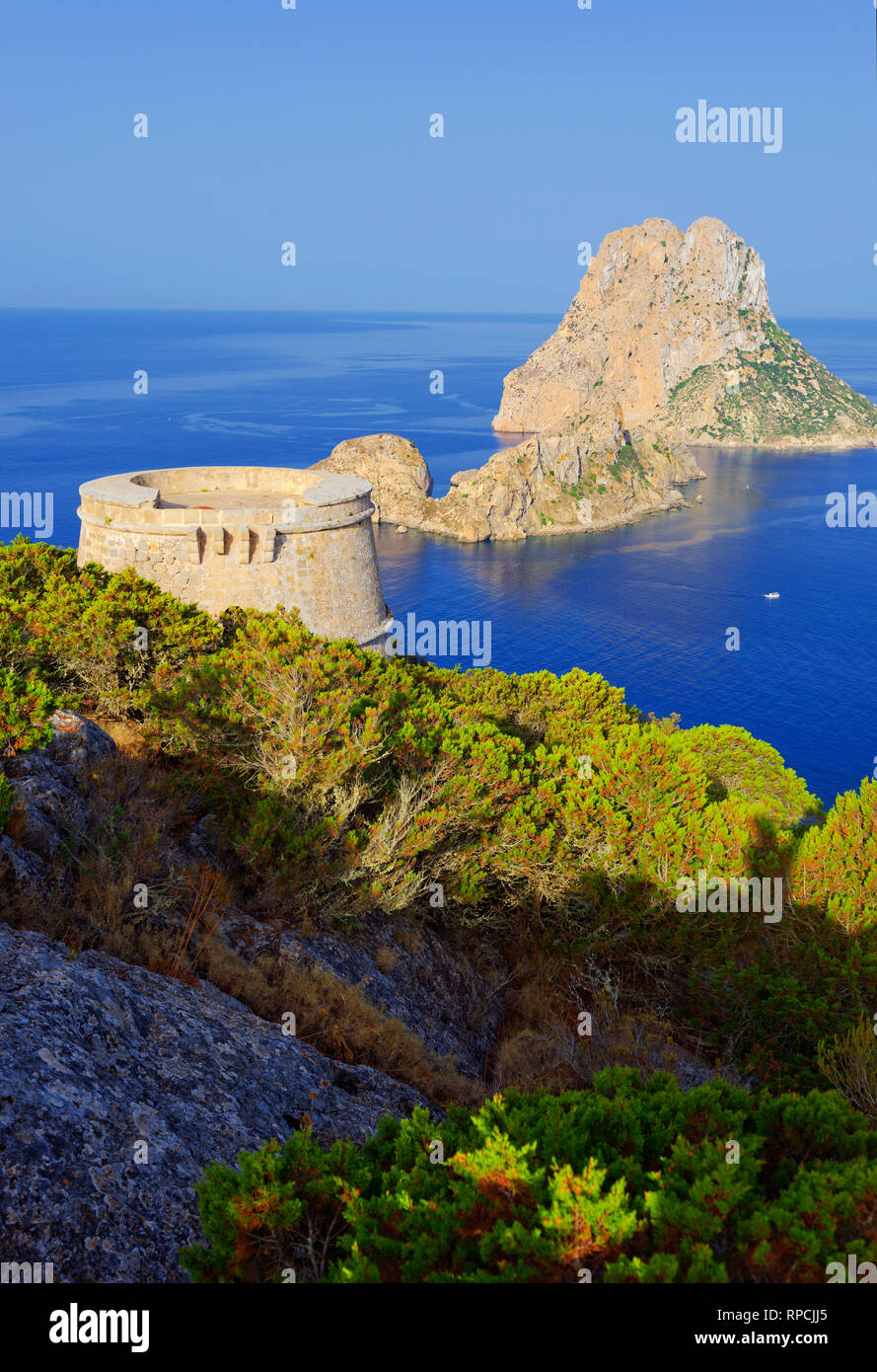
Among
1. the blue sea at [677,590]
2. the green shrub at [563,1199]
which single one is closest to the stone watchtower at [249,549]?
the green shrub at [563,1199]

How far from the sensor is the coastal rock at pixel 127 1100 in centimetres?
654

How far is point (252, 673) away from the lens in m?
16.5

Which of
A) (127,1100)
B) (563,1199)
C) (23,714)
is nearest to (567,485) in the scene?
(23,714)

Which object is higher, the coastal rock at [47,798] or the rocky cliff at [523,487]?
the rocky cliff at [523,487]

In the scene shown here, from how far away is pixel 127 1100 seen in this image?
784cm

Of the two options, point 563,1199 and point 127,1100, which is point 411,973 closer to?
point 127,1100

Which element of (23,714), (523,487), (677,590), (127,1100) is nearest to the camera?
(127,1100)

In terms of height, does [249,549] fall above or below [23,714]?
above

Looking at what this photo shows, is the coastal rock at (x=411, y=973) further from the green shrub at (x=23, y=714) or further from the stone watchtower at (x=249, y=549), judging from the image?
the stone watchtower at (x=249, y=549)

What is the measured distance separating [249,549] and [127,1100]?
→ 52.8 ft

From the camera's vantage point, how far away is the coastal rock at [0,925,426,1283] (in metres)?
6.54

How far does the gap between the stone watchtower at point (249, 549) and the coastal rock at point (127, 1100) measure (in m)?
13.5
